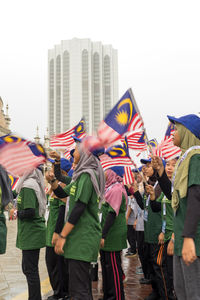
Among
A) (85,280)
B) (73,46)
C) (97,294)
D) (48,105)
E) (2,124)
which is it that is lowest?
(97,294)

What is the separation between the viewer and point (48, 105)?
88688mm

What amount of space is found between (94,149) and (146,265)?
121 inches

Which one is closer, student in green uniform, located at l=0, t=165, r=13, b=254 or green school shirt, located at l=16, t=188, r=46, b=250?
student in green uniform, located at l=0, t=165, r=13, b=254

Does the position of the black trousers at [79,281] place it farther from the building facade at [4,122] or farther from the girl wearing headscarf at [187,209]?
the building facade at [4,122]

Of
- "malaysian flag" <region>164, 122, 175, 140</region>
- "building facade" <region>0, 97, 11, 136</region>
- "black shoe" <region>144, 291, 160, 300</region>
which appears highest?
"building facade" <region>0, 97, 11, 136</region>

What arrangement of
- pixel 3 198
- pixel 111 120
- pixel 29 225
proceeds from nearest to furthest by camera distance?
pixel 3 198
pixel 111 120
pixel 29 225

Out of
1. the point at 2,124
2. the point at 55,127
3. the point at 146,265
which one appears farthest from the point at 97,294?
the point at 55,127

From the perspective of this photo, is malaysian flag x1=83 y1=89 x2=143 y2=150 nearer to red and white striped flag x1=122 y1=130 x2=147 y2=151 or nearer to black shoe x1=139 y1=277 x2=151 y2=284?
black shoe x1=139 y1=277 x2=151 y2=284

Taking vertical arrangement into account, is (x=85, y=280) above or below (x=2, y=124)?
below

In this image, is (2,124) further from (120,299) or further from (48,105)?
(48,105)

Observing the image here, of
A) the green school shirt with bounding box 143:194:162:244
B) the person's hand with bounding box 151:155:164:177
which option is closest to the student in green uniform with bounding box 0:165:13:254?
the person's hand with bounding box 151:155:164:177

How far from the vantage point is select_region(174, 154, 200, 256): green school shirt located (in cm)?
237

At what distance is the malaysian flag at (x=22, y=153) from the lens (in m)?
3.67

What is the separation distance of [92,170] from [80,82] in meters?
82.1
